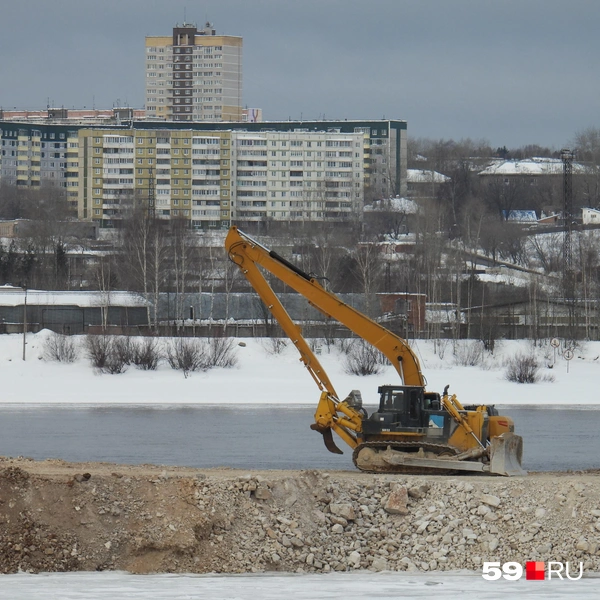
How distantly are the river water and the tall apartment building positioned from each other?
12884 cm

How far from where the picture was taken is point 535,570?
14773mm

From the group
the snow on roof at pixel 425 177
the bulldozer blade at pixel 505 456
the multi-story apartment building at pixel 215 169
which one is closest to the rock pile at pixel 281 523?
the bulldozer blade at pixel 505 456

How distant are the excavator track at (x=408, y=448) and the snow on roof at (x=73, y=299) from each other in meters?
38.0

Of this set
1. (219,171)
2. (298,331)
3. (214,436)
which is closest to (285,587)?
(298,331)

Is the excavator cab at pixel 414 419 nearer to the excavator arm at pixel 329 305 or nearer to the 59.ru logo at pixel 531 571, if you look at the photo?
the excavator arm at pixel 329 305

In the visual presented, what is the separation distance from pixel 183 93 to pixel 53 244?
89100 mm

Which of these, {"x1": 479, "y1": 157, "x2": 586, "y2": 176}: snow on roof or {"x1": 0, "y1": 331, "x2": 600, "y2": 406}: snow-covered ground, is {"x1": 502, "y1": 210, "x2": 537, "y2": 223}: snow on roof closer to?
{"x1": 479, "y1": 157, "x2": 586, "y2": 176}: snow on roof

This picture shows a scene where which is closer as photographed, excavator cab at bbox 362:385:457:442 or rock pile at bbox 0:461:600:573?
rock pile at bbox 0:461:600:573

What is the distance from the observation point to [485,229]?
88.2 meters

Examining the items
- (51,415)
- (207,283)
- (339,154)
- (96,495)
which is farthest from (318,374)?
(339,154)

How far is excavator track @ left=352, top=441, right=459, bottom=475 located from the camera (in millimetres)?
18797

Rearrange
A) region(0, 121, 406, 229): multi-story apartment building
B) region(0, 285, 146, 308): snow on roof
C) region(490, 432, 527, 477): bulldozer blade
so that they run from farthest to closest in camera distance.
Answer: region(0, 121, 406, 229): multi-story apartment building → region(0, 285, 146, 308): snow on roof → region(490, 432, 527, 477): bulldozer blade

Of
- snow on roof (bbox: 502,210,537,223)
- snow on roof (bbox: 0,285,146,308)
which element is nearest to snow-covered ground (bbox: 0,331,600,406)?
snow on roof (bbox: 0,285,146,308)

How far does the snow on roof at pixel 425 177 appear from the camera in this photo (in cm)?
11993
